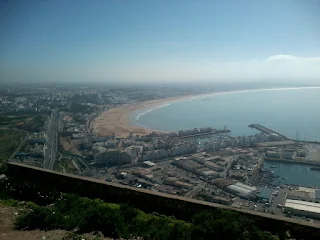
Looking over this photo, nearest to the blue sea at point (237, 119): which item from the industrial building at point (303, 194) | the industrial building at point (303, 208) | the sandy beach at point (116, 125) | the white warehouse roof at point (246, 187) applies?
the sandy beach at point (116, 125)

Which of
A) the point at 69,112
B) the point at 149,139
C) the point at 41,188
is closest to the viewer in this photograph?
the point at 41,188

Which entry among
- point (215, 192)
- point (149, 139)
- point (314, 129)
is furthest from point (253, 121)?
point (215, 192)

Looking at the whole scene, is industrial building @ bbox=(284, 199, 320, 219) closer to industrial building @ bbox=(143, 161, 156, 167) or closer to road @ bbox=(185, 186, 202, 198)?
road @ bbox=(185, 186, 202, 198)

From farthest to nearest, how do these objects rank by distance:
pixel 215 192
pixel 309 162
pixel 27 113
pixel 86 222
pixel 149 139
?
1. pixel 27 113
2. pixel 149 139
3. pixel 309 162
4. pixel 215 192
5. pixel 86 222

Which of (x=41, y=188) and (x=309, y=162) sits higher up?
(x=41, y=188)

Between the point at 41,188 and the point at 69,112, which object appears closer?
the point at 41,188

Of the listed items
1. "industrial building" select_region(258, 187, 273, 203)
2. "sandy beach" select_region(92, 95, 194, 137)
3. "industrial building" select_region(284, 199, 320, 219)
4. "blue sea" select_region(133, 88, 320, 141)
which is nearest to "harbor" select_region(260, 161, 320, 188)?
"industrial building" select_region(258, 187, 273, 203)

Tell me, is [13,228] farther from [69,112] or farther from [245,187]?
[69,112]
